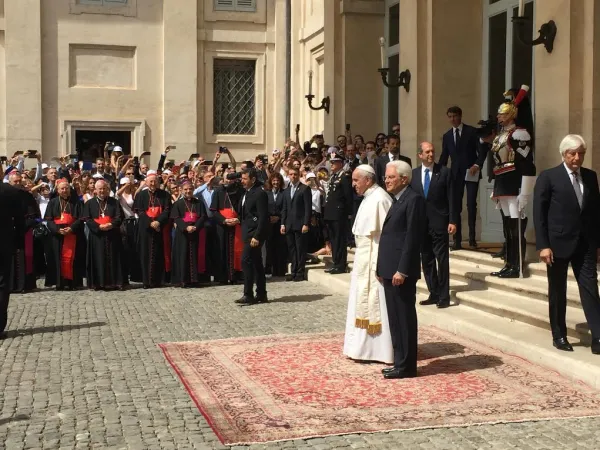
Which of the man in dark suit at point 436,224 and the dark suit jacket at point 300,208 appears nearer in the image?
the man in dark suit at point 436,224

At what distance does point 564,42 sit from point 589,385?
4.92 metres

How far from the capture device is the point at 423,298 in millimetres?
12133

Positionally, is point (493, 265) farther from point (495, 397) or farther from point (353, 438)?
point (353, 438)

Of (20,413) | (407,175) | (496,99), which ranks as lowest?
(20,413)

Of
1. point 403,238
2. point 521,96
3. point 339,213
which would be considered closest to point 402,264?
Result: point 403,238

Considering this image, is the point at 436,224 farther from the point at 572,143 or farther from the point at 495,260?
the point at 572,143

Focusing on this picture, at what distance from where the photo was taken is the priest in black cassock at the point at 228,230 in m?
15.6

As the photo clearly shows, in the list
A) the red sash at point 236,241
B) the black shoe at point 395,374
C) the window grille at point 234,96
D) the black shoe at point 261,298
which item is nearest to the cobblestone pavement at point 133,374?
the black shoe at point 261,298

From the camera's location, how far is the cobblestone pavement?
20.7 feet

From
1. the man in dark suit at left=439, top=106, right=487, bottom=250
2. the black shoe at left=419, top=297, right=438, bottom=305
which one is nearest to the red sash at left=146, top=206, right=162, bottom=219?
the man in dark suit at left=439, top=106, right=487, bottom=250

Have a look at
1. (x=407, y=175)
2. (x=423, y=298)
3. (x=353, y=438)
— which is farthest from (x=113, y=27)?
(x=353, y=438)

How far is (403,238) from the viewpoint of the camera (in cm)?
825

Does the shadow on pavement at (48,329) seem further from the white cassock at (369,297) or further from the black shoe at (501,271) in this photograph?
the black shoe at (501,271)

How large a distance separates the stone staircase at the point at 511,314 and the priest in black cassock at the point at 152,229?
15.9ft
